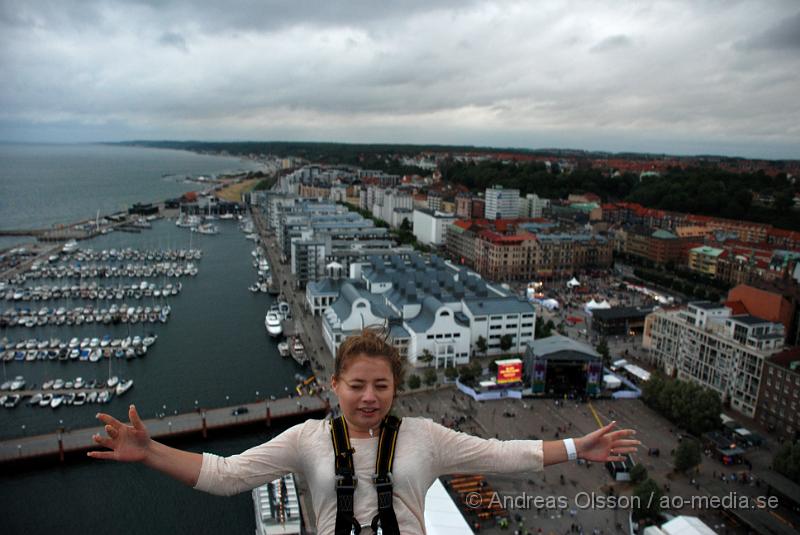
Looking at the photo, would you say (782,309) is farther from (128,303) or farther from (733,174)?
(733,174)

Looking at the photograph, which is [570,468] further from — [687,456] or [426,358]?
[426,358]

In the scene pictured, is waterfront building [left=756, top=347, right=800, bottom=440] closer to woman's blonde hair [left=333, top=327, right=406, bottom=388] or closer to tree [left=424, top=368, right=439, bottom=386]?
tree [left=424, top=368, right=439, bottom=386]

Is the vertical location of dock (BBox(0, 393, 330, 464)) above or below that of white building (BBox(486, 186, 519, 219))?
below

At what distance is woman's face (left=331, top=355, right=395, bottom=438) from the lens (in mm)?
1481

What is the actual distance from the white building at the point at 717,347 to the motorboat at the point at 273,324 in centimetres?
1174

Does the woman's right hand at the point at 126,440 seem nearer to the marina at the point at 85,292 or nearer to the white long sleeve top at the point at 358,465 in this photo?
the white long sleeve top at the point at 358,465

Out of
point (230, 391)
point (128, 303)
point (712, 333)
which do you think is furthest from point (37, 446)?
point (712, 333)

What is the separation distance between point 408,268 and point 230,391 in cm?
970

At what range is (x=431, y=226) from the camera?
36219mm

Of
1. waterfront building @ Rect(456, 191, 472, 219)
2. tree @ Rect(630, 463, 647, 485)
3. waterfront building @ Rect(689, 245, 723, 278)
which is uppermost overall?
waterfront building @ Rect(456, 191, 472, 219)

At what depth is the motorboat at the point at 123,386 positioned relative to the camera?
15.4 meters

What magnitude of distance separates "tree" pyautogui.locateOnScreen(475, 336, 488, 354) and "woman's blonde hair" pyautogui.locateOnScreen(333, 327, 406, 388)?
1656 cm

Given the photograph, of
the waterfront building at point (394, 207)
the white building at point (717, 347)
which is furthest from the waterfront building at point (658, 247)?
the waterfront building at point (394, 207)

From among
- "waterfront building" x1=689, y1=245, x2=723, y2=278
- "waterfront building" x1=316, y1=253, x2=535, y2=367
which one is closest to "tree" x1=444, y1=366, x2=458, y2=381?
"waterfront building" x1=316, y1=253, x2=535, y2=367
